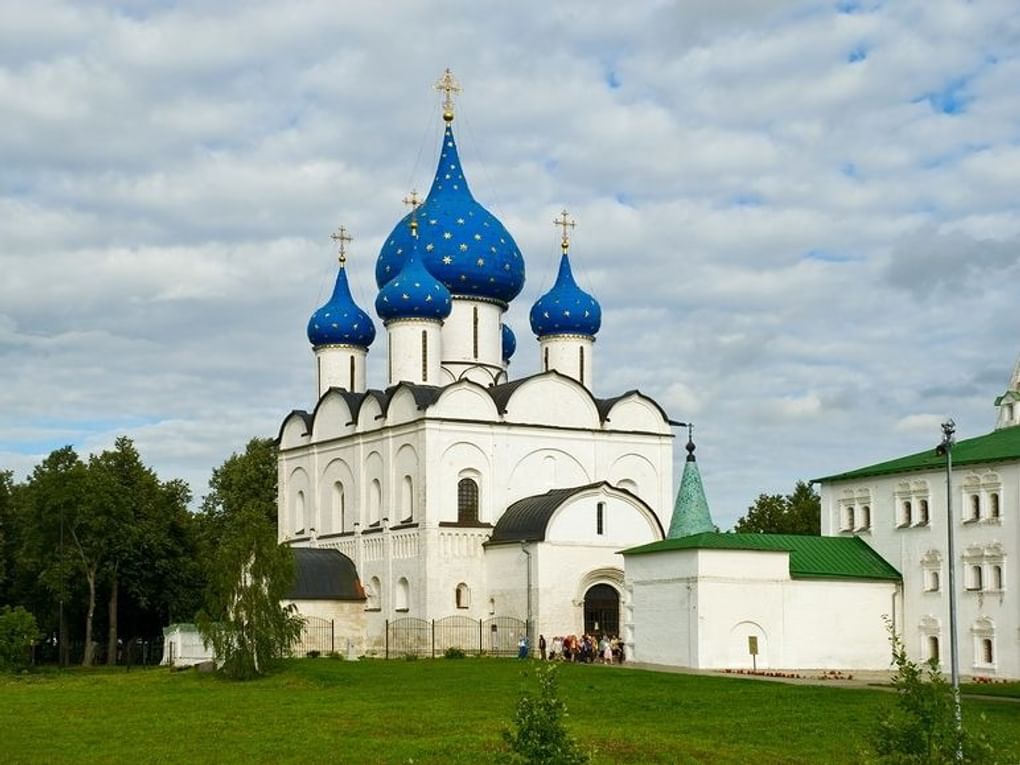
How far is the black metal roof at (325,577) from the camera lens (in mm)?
45344

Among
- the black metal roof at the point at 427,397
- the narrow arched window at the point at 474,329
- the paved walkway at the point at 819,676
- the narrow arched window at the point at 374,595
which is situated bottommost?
the paved walkway at the point at 819,676

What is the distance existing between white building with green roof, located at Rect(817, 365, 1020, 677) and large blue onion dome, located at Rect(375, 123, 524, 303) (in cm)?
1271

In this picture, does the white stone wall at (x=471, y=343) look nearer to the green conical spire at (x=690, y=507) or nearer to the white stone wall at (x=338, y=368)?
the white stone wall at (x=338, y=368)

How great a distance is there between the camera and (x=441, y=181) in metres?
50.3

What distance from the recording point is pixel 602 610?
4400 cm

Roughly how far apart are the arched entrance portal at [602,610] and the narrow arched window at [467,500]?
3971mm

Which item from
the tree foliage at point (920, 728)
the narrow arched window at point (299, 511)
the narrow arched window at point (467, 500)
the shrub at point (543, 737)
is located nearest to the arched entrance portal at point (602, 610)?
the narrow arched window at point (467, 500)

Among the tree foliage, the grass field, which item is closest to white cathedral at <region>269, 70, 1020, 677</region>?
the grass field

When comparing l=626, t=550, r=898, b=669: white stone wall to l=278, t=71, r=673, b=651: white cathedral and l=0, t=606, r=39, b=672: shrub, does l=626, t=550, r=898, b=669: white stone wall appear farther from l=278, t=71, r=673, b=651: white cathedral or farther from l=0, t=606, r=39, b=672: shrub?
l=0, t=606, r=39, b=672: shrub

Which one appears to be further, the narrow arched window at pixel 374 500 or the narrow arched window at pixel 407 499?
the narrow arched window at pixel 374 500

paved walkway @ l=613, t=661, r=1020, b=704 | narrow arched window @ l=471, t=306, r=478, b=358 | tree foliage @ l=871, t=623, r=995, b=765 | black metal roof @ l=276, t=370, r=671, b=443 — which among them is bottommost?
paved walkway @ l=613, t=661, r=1020, b=704

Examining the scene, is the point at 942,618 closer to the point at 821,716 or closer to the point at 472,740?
the point at 821,716

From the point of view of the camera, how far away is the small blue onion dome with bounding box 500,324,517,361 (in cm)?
5331

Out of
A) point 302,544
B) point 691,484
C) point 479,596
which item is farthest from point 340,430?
point 691,484
